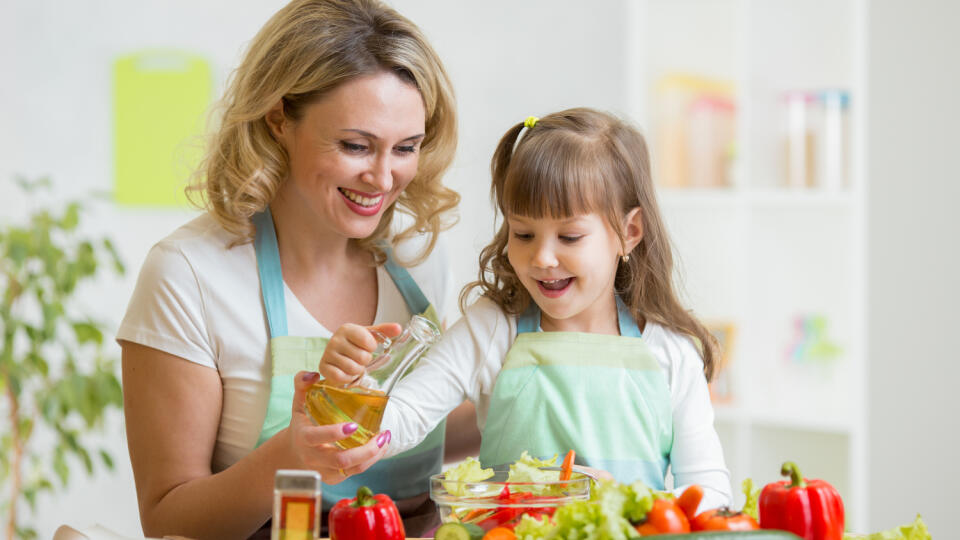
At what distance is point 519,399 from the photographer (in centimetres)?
157

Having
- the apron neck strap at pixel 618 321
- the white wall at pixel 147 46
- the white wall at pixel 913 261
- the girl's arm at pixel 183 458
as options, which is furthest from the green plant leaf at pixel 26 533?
the white wall at pixel 913 261

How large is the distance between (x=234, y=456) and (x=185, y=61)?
6.15 ft

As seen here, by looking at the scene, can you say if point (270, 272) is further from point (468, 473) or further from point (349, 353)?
point (468, 473)

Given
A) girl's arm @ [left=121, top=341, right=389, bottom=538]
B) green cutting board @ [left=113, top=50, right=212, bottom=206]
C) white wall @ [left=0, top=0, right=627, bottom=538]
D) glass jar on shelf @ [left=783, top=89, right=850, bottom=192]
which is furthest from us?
glass jar on shelf @ [left=783, top=89, right=850, bottom=192]

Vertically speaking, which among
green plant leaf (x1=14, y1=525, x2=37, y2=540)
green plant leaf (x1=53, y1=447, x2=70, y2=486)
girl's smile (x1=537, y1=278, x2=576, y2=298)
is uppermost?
girl's smile (x1=537, y1=278, x2=576, y2=298)

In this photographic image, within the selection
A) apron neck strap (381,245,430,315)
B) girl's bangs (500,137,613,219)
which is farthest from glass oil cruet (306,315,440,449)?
apron neck strap (381,245,430,315)

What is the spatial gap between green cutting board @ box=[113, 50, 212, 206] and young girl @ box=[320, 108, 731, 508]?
1784 mm

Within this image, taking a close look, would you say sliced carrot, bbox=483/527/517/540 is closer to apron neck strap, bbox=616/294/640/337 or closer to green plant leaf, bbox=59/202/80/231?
apron neck strap, bbox=616/294/640/337

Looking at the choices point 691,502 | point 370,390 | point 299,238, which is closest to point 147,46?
point 299,238

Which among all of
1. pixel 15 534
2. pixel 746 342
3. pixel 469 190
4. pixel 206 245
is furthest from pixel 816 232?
pixel 15 534

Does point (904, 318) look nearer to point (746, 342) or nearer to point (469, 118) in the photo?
point (746, 342)

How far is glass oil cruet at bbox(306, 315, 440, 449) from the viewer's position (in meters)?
1.29

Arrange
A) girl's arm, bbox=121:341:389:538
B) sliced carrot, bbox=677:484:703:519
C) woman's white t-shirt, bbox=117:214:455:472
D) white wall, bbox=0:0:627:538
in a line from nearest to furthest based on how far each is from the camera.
A: 1. sliced carrot, bbox=677:484:703:519
2. girl's arm, bbox=121:341:389:538
3. woman's white t-shirt, bbox=117:214:455:472
4. white wall, bbox=0:0:627:538

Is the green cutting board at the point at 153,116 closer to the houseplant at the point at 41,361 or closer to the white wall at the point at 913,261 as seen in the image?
the houseplant at the point at 41,361
